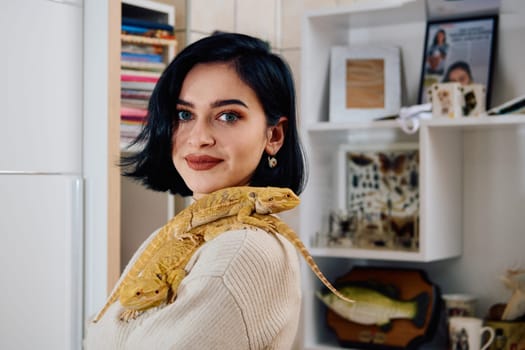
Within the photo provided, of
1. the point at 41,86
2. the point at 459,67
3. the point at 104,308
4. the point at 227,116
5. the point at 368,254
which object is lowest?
the point at 368,254

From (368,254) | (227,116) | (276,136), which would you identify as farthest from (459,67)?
(227,116)

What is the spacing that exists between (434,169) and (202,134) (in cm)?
145

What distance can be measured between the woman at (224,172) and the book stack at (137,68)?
3.17 feet

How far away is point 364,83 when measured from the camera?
249 centimetres

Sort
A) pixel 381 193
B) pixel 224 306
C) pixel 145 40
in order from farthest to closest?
pixel 381 193 < pixel 145 40 < pixel 224 306

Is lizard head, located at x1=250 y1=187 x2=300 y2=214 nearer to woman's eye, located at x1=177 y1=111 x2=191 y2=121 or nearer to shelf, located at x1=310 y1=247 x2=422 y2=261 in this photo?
woman's eye, located at x1=177 y1=111 x2=191 y2=121

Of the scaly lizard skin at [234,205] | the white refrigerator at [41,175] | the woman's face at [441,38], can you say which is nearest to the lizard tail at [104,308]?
the scaly lizard skin at [234,205]

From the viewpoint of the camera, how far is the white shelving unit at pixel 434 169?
2.31 metres

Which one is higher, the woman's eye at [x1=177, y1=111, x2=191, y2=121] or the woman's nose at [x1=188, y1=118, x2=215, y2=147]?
the woman's eye at [x1=177, y1=111, x2=191, y2=121]

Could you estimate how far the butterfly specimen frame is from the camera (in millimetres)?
2408

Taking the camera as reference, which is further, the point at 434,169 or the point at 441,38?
the point at 441,38

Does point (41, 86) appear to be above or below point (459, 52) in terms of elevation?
below

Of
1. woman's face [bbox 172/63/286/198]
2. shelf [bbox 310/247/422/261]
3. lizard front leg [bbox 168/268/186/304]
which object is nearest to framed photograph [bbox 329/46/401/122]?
shelf [bbox 310/247/422/261]

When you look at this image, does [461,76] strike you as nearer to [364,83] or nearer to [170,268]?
[364,83]
